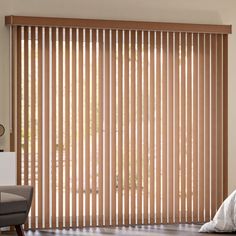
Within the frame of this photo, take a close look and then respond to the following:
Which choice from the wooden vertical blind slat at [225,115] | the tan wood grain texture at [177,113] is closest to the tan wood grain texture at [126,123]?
the tan wood grain texture at [177,113]

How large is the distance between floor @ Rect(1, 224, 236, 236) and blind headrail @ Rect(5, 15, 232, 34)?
82.1 inches

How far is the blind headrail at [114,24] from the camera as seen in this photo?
7.73 m

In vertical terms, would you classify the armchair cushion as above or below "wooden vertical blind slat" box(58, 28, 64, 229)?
below

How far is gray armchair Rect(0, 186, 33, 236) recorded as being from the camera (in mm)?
6566

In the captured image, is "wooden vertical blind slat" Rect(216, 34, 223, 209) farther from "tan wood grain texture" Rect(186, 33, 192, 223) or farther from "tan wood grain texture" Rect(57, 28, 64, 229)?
"tan wood grain texture" Rect(57, 28, 64, 229)

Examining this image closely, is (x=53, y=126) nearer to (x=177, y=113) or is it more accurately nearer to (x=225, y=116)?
(x=177, y=113)

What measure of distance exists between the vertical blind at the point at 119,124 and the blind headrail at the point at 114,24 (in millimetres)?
83

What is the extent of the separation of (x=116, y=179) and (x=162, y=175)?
520 millimetres

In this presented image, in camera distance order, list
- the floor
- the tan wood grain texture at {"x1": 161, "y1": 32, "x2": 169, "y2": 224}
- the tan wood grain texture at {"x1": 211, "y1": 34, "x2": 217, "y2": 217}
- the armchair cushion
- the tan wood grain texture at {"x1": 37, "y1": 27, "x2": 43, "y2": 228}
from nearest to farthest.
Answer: the armchair cushion < the floor < the tan wood grain texture at {"x1": 37, "y1": 27, "x2": 43, "y2": 228} < the tan wood grain texture at {"x1": 161, "y1": 32, "x2": 169, "y2": 224} < the tan wood grain texture at {"x1": 211, "y1": 34, "x2": 217, "y2": 217}

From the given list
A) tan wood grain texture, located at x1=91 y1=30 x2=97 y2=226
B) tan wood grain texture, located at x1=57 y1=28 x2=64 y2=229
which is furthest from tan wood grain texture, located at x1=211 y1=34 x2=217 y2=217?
tan wood grain texture, located at x1=57 y1=28 x2=64 y2=229

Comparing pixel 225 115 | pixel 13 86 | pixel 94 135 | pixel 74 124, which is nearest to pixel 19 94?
pixel 13 86

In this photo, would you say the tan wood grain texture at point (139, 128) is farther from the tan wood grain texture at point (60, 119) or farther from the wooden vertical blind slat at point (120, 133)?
the tan wood grain texture at point (60, 119)

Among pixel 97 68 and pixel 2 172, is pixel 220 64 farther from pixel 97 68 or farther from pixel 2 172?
pixel 2 172

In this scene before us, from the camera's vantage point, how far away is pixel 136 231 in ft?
25.3
